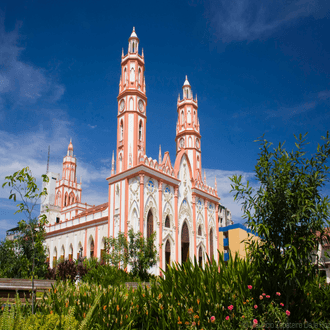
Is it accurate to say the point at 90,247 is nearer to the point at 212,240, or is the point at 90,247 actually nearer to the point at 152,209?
the point at 152,209

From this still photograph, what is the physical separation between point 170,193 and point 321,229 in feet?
80.7

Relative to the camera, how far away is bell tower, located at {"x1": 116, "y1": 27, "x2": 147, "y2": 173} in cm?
3028

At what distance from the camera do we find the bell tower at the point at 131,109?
30.3 meters

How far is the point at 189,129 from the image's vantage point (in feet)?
132

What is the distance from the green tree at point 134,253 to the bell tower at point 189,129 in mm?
15549

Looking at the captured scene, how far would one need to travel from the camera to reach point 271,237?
7465mm

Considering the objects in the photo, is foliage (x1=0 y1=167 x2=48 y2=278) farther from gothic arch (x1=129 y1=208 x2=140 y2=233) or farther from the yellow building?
the yellow building

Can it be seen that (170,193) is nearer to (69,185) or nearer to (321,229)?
(321,229)

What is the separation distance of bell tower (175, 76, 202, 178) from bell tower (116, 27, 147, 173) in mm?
8902

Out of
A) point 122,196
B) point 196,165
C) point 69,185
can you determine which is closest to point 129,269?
point 122,196

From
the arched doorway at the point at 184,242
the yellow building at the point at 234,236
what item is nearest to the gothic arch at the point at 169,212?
the arched doorway at the point at 184,242

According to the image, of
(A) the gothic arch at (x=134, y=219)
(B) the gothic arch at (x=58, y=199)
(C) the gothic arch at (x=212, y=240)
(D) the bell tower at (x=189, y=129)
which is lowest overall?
(C) the gothic arch at (x=212, y=240)

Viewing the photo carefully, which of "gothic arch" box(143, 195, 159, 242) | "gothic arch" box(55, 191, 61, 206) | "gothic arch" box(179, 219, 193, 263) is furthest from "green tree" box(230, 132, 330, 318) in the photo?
"gothic arch" box(55, 191, 61, 206)

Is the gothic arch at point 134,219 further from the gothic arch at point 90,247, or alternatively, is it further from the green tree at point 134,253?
the gothic arch at point 90,247
